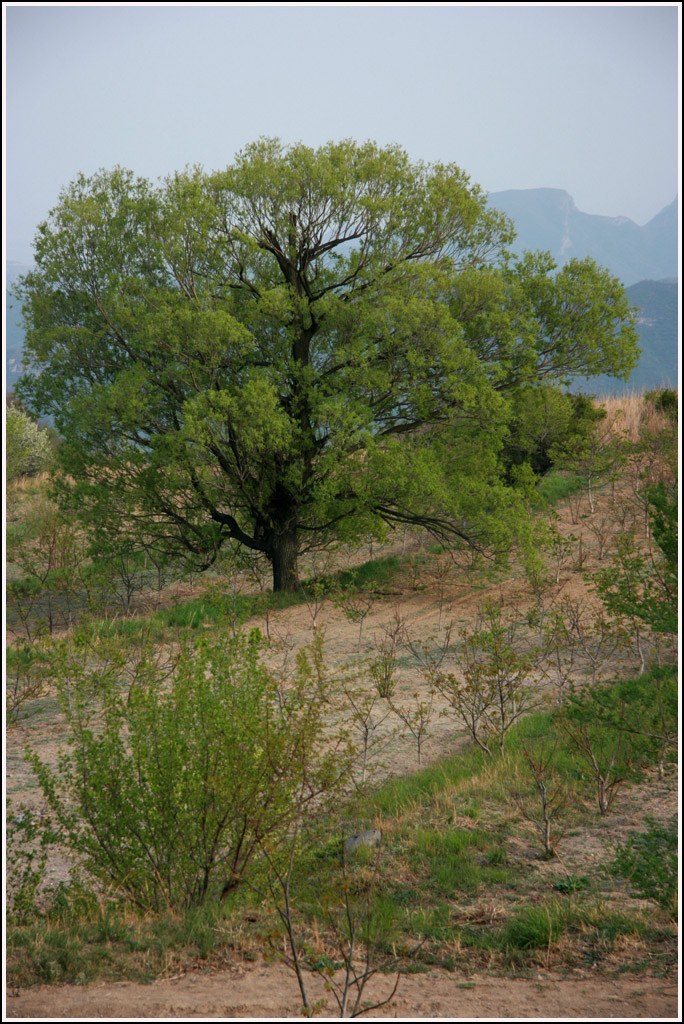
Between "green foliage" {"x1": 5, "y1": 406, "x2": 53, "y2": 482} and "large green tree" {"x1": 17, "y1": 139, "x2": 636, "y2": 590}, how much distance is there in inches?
306

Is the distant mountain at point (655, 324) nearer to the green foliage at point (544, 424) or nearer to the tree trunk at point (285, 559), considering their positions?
the green foliage at point (544, 424)

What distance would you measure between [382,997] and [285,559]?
34.4 feet

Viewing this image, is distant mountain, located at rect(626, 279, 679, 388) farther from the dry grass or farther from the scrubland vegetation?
the scrubland vegetation

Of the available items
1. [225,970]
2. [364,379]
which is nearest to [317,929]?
[225,970]

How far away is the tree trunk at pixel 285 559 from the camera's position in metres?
13.8

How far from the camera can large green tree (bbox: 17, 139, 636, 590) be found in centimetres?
1178

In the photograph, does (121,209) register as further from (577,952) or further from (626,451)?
(577,952)

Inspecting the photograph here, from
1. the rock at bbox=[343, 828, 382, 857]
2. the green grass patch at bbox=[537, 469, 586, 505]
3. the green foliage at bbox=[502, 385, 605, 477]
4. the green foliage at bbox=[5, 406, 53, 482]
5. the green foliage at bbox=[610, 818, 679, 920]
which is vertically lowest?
the rock at bbox=[343, 828, 382, 857]

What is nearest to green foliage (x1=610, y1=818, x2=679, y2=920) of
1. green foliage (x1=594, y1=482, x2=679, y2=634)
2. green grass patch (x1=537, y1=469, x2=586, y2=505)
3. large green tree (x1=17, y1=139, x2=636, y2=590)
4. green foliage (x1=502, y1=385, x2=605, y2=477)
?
green foliage (x1=594, y1=482, x2=679, y2=634)

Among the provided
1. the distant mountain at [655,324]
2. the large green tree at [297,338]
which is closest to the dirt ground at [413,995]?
the large green tree at [297,338]

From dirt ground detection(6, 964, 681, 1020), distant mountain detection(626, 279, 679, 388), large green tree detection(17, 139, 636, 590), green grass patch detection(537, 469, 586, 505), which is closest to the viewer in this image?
dirt ground detection(6, 964, 681, 1020)

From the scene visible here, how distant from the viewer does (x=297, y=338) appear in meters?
13.1

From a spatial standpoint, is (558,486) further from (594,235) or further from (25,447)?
(594,235)

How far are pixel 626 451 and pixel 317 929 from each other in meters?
13.8
